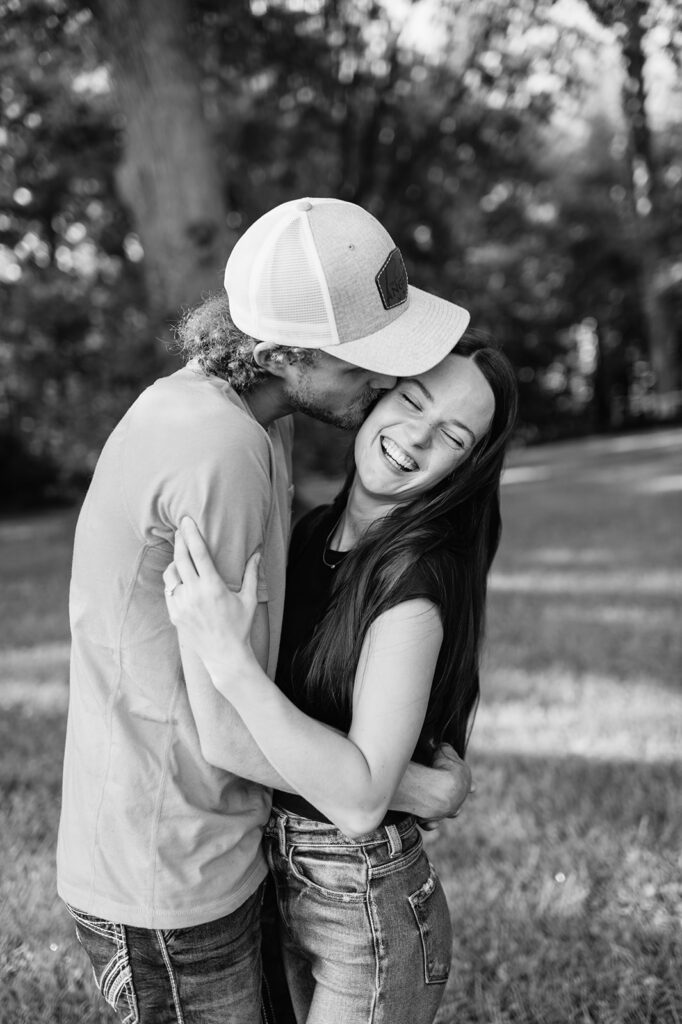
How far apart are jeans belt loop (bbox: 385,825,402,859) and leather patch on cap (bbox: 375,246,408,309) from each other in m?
1.05

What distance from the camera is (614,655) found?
5.90 m

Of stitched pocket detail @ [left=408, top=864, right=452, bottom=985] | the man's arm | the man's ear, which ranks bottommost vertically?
stitched pocket detail @ [left=408, top=864, right=452, bottom=985]

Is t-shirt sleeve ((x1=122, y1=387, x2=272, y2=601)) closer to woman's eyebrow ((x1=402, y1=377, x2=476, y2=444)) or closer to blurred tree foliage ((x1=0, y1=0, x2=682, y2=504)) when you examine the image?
woman's eyebrow ((x1=402, y1=377, x2=476, y2=444))

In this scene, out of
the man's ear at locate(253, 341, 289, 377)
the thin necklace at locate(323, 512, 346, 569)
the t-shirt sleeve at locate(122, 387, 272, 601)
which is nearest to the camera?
the t-shirt sleeve at locate(122, 387, 272, 601)

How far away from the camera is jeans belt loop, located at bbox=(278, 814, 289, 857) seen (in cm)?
194

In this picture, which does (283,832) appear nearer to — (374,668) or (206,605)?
(374,668)

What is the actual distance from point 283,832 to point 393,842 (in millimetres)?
229

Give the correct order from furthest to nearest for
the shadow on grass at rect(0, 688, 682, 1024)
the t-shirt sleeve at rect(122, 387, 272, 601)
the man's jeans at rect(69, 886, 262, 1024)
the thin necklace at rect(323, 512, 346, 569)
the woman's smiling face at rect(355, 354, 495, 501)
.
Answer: the shadow on grass at rect(0, 688, 682, 1024) → the thin necklace at rect(323, 512, 346, 569) → the woman's smiling face at rect(355, 354, 495, 501) → the man's jeans at rect(69, 886, 262, 1024) → the t-shirt sleeve at rect(122, 387, 272, 601)

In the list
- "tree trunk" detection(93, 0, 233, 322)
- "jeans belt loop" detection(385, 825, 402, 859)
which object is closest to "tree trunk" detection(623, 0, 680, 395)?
"jeans belt loop" detection(385, 825, 402, 859)

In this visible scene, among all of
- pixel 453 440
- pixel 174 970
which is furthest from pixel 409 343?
pixel 174 970

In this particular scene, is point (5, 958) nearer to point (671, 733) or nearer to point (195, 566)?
point (195, 566)

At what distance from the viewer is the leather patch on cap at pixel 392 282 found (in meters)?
1.96

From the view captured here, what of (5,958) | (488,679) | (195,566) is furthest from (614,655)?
(195,566)

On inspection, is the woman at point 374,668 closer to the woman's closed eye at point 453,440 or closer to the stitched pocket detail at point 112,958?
the woman's closed eye at point 453,440
